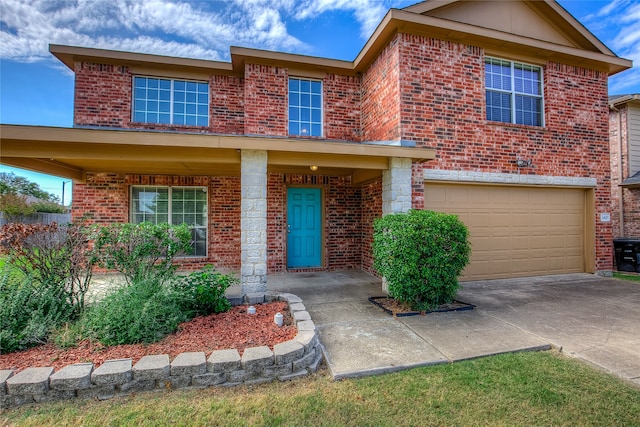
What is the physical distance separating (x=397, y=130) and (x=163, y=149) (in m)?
4.43

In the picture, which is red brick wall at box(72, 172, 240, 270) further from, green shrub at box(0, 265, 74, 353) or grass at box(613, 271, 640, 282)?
grass at box(613, 271, 640, 282)

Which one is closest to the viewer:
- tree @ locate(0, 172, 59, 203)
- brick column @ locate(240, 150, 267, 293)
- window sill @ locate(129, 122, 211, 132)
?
brick column @ locate(240, 150, 267, 293)

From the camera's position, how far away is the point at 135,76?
24.5 feet

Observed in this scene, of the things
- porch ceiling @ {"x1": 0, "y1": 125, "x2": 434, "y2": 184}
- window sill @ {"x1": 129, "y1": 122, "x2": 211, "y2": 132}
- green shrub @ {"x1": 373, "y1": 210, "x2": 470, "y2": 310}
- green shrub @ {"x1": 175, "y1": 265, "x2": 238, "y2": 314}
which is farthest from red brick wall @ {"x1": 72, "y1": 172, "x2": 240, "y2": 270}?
green shrub @ {"x1": 373, "y1": 210, "x2": 470, "y2": 310}

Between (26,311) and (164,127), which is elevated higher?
(164,127)

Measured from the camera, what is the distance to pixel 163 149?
191 inches

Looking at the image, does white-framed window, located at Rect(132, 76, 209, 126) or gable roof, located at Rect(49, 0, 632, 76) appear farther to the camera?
white-framed window, located at Rect(132, 76, 209, 126)

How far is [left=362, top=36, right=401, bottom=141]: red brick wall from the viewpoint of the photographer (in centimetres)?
627

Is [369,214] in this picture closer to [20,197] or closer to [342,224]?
[342,224]

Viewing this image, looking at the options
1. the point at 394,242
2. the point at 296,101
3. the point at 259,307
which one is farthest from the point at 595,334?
the point at 296,101

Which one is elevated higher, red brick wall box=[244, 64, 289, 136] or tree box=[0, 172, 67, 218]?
red brick wall box=[244, 64, 289, 136]

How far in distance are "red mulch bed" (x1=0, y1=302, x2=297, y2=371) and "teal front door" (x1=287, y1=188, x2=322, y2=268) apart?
12.9 ft

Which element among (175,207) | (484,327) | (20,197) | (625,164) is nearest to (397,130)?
(484,327)

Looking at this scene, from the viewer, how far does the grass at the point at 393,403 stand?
226cm
